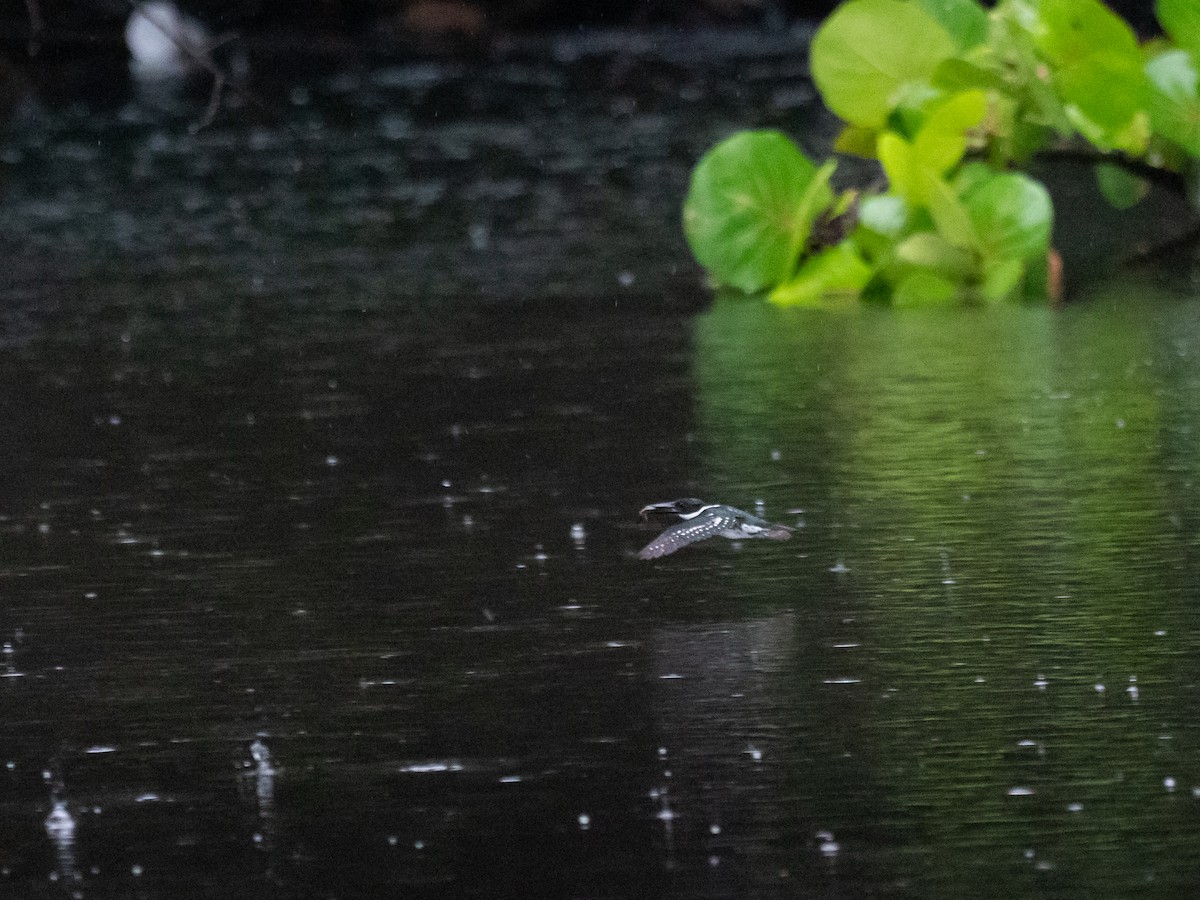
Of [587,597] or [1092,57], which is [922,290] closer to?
[1092,57]

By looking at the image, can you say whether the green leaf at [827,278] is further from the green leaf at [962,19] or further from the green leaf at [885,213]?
the green leaf at [962,19]

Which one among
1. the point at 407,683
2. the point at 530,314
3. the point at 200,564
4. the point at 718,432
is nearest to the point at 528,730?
the point at 407,683

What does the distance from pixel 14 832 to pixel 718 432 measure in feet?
5.90

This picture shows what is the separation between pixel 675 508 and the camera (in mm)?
2854

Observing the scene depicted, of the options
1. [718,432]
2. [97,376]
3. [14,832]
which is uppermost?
[97,376]

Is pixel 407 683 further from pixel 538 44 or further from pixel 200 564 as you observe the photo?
pixel 538 44

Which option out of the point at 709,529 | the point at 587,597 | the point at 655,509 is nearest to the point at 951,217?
the point at 655,509

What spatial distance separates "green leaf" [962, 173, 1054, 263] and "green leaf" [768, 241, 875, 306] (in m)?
0.27

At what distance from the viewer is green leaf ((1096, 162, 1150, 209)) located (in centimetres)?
524

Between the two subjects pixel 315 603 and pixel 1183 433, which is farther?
pixel 1183 433

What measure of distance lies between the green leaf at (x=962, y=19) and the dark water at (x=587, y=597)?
0.57 m

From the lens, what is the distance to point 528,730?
2.08 metres

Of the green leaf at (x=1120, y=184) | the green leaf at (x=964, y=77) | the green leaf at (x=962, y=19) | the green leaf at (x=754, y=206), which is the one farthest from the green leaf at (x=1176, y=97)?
the green leaf at (x=754, y=206)

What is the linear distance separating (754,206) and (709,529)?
2.26 meters
